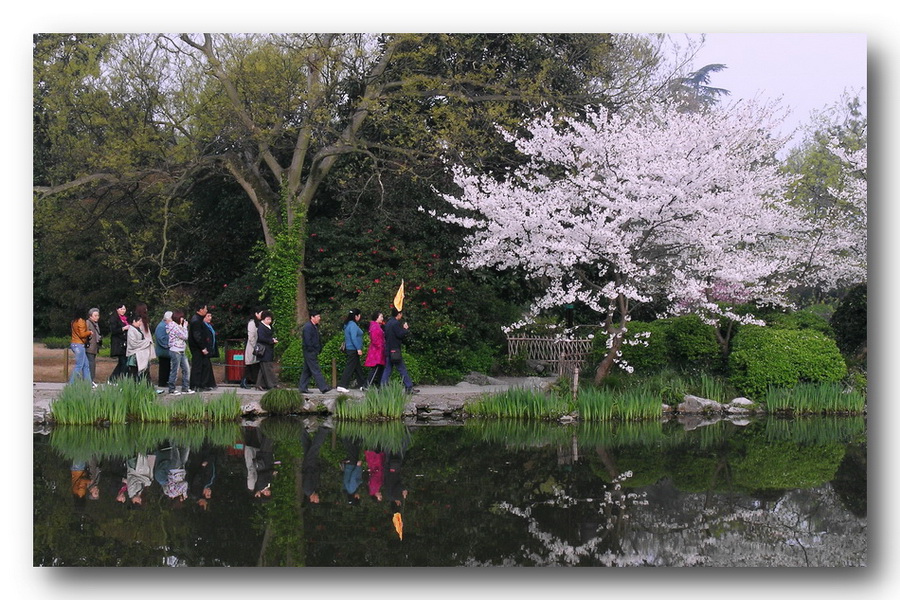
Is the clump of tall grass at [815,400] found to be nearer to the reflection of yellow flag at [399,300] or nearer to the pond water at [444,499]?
the pond water at [444,499]

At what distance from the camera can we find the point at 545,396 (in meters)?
13.4

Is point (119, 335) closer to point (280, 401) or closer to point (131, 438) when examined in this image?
point (280, 401)

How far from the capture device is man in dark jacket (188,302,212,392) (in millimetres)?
13906

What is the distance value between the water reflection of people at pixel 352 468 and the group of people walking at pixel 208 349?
2697 mm

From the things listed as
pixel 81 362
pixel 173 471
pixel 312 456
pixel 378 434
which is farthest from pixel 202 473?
pixel 81 362

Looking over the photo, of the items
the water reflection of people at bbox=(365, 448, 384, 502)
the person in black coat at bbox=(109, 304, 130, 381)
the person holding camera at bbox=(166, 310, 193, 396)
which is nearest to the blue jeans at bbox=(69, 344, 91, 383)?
the person in black coat at bbox=(109, 304, 130, 381)

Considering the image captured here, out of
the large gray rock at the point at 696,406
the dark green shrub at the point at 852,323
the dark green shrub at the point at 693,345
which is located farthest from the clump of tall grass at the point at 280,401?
the dark green shrub at the point at 852,323

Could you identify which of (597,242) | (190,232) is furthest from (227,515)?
(190,232)

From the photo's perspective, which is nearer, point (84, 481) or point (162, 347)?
point (84, 481)

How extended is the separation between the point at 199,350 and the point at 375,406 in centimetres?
282

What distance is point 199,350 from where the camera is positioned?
13938 millimetres

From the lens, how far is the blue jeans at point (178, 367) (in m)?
13.7


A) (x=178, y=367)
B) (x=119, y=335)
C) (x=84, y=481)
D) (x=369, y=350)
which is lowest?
(x=84, y=481)

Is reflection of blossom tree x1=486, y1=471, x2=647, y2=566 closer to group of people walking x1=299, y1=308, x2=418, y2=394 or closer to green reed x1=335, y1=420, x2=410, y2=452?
green reed x1=335, y1=420, x2=410, y2=452
